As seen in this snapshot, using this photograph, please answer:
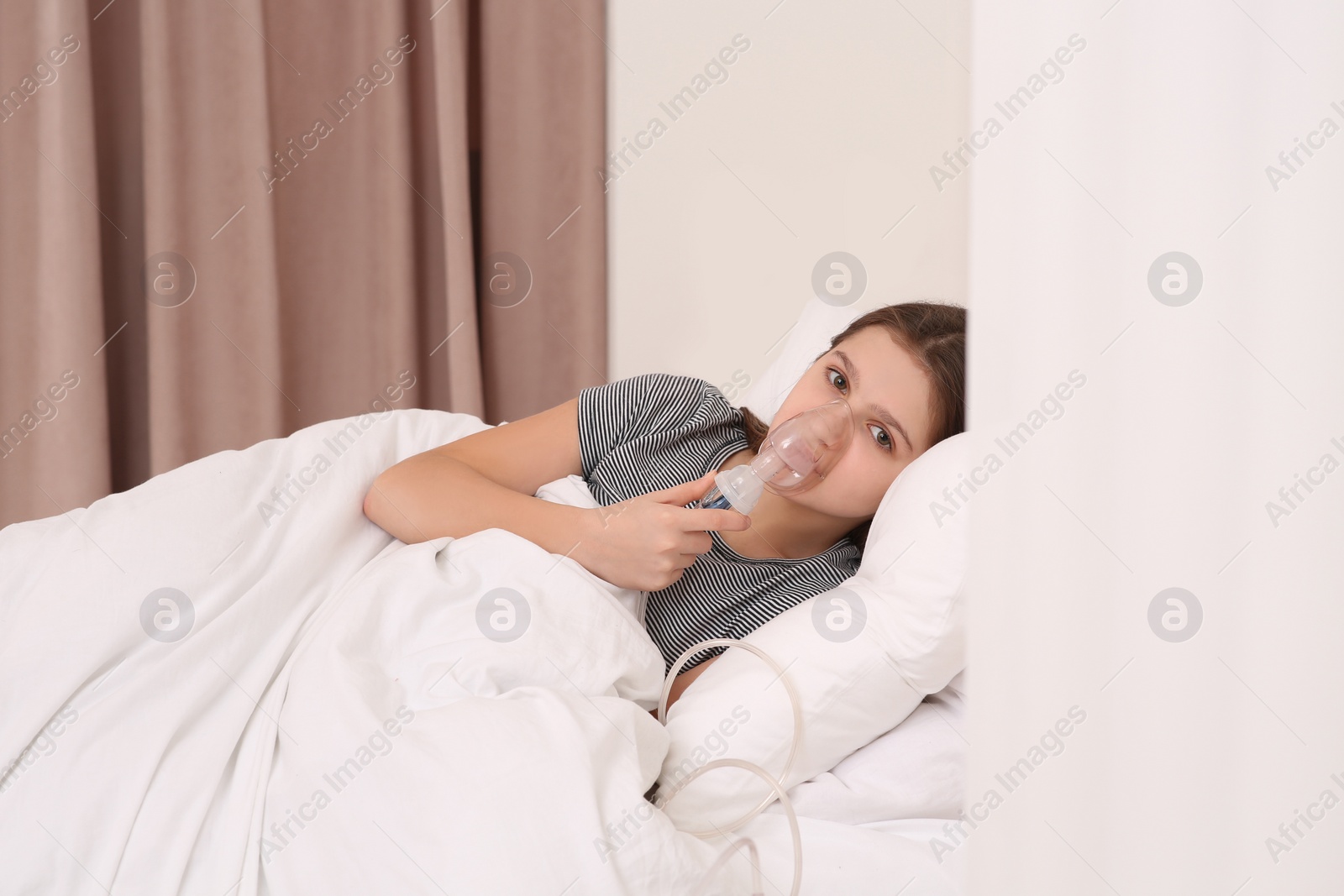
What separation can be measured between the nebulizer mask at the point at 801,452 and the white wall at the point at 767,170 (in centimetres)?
48

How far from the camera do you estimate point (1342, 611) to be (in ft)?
1.18

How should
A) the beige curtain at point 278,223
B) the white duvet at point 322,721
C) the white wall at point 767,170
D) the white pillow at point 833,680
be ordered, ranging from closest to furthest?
1. the white duvet at point 322,721
2. the white pillow at point 833,680
3. the white wall at point 767,170
4. the beige curtain at point 278,223

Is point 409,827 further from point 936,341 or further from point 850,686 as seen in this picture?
point 936,341

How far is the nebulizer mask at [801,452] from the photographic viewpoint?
3.20 feet

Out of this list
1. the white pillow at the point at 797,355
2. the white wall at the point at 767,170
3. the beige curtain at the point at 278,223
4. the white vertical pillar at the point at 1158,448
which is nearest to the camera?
the white vertical pillar at the point at 1158,448

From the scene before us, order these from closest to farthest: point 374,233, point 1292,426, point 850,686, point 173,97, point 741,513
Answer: point 1292,426
point 850,686
point 741,513
point 173,97
point 374,233

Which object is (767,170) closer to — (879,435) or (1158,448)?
(879,435)

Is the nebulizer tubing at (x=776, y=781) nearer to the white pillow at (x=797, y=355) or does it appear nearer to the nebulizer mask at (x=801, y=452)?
the nebulizer mask at (x=801, y=452)

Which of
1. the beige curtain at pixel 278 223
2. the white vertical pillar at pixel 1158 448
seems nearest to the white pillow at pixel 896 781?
the white vertical pillar at pixel 1158 448

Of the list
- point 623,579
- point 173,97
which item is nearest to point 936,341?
point 623,579

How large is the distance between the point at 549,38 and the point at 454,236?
504 mm

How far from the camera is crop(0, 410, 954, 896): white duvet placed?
623 mm

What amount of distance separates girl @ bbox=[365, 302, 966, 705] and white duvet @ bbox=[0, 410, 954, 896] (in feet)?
0.24

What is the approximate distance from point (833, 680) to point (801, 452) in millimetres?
281
